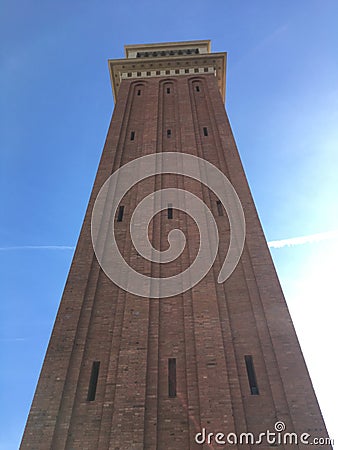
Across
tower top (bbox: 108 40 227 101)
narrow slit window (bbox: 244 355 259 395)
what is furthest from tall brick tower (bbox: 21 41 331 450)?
tower top (bbox: 108 40 227 101)

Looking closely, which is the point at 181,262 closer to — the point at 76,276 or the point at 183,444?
the point at 76,276

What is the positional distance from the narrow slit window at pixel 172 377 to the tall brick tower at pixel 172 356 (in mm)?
23

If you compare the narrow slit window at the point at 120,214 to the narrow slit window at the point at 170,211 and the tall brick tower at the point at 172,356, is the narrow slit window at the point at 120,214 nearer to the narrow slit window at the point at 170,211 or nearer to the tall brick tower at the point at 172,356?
the tall brick tower at the point at 172,356

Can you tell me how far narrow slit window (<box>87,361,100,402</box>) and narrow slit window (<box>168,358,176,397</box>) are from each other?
161cm

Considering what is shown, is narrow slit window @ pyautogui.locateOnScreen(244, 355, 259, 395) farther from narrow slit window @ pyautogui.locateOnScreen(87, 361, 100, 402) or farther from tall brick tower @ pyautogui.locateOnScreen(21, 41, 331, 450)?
narrow slit window @ pyautogui.locateOnScreen(87, 361, 100, 402)

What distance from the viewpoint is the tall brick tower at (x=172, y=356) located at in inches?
329

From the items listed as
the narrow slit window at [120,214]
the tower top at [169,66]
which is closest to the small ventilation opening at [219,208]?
the narrow slit window at [120,214]

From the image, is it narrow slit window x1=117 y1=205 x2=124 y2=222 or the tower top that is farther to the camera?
the tower top

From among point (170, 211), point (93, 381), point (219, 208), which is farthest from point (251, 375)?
point (170, 211)

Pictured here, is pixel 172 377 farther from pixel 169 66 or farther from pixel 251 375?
pixel 169 66

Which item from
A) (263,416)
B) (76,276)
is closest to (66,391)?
(76,276)

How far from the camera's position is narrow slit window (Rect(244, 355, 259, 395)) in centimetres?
916

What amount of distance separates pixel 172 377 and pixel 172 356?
0.53m

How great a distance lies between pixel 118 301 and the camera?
442 inches
